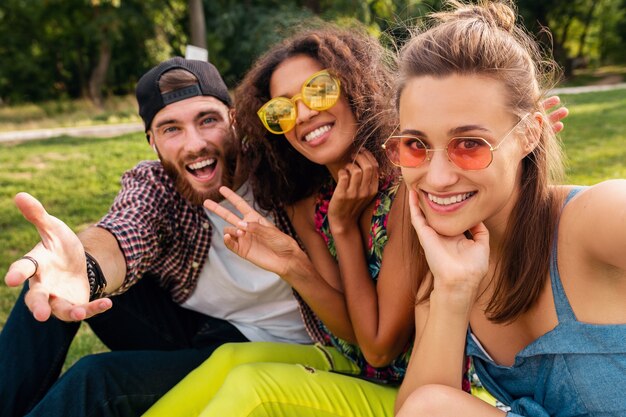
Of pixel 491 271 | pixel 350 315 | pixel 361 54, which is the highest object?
pixel 361 54

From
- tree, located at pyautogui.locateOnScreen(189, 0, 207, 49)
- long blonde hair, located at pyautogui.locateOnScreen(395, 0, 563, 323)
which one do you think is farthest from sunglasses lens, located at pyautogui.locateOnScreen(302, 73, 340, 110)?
tree, located at pyautogui.locateOnScreen(189, 0, 207, 49)

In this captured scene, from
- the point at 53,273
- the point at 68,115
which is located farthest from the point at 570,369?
the point at 68,115

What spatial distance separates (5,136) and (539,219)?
13.3 m

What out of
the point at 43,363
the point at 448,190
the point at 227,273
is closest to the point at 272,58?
the point at 227,273

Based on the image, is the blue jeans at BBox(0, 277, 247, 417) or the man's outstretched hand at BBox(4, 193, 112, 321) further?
the blue jeans at BBox(0, 277, 247, 417)

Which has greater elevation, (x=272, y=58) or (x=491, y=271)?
(x=272, y=58)

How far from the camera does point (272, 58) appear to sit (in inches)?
115

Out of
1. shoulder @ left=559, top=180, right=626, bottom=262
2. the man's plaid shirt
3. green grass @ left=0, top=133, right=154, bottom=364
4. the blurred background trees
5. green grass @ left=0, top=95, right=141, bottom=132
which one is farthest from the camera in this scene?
the blurred background trees

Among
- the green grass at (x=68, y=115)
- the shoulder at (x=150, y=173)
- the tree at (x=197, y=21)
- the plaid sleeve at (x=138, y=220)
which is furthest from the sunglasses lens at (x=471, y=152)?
the tree at (x=197, y=21)

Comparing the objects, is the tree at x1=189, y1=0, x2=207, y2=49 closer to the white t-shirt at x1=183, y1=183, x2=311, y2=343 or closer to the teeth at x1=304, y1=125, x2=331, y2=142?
the white t-shirt at x1=183, y1=183, x2=311, y2=343

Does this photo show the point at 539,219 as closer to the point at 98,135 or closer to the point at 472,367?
the point at 472,367

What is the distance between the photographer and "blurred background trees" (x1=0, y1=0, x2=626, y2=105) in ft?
74.8

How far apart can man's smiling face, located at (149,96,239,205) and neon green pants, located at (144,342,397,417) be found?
2.73ft

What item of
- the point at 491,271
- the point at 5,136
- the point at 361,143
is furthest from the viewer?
the point at 5,136
